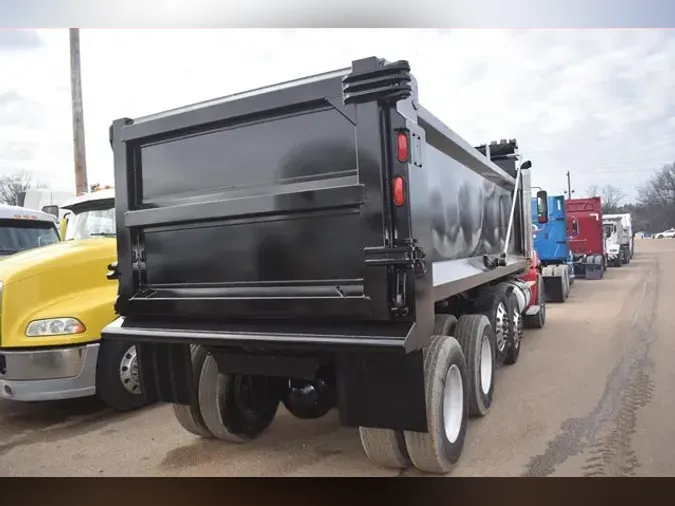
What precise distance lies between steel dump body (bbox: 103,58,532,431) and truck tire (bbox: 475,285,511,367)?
65.7 inches

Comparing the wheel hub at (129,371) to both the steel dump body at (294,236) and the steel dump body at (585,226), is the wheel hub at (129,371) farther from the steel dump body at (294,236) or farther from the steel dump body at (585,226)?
the steel dump body at (585,226)

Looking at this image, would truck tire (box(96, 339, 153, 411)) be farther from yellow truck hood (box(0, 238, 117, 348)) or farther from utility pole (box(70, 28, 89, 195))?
utility pole (box(70, 28, 89, 195))

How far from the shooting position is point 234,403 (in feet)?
14.5

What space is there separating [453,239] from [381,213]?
5.19 ft

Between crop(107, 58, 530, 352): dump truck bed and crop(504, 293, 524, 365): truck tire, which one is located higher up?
crop(107, 58, 530, 352): dump truck bed

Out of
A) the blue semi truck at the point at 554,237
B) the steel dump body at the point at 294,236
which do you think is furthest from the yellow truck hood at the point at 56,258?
the blue semi truck at the point at 554,237

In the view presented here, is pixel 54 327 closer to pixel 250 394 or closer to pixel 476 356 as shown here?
pixel 250 394

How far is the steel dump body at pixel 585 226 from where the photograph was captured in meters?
18.1

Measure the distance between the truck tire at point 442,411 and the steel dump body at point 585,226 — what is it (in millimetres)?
15639

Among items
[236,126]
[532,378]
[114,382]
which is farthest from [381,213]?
[532,378]

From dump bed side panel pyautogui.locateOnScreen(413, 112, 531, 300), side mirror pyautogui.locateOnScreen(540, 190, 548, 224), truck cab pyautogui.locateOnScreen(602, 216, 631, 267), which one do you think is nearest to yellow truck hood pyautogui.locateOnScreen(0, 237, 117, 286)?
dump bed side panel pyautogui.locateOnScreen(413, 112, 531, 300)

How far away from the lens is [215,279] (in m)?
3.63

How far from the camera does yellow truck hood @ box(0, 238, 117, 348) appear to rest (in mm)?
4656

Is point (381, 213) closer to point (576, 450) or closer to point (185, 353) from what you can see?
point (185, 353)
